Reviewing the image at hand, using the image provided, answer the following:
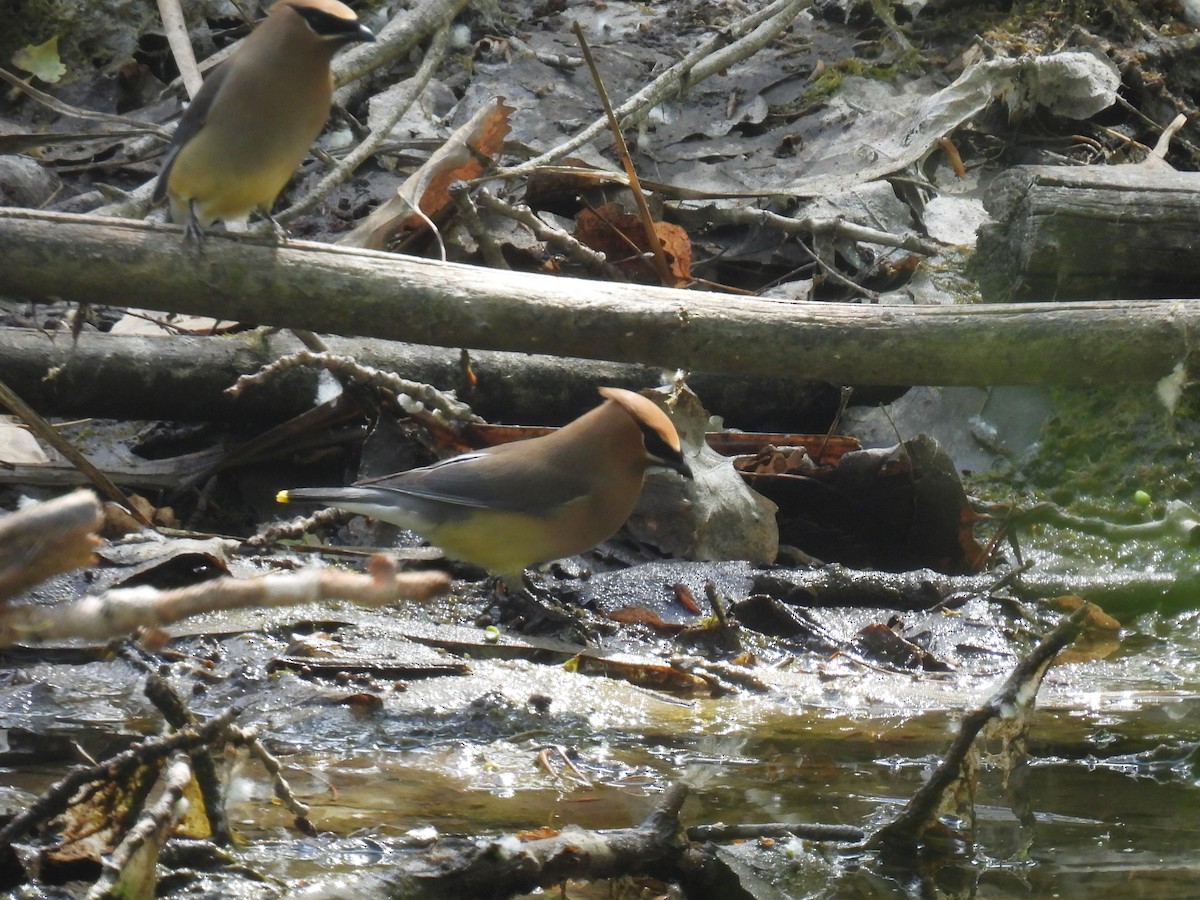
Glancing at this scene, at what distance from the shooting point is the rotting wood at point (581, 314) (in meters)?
4.21

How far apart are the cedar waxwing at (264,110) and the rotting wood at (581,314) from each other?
0.46 metres

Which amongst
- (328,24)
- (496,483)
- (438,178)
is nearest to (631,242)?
(438,178)

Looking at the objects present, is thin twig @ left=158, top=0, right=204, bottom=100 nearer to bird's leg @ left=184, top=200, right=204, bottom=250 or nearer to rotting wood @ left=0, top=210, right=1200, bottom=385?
bird's leg @ left=184, top=200, right=204, bottom=250

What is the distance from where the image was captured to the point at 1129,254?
17.8 feet

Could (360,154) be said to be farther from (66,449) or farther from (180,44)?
(66,449)

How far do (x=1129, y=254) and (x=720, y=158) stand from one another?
10.2 ft

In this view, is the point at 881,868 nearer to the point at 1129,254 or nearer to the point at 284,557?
the point at 284,557

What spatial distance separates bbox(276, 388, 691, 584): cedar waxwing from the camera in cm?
430

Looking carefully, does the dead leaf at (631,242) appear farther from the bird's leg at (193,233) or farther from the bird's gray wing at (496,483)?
the bird's leg at (193,233)

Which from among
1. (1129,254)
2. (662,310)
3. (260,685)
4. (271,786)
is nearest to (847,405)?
(1129,254)

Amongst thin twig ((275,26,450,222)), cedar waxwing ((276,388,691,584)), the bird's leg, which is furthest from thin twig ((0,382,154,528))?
thin twig ((275,26,450,222))

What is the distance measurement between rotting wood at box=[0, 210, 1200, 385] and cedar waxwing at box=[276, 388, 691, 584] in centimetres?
27

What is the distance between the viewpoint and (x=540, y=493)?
437 centimetres

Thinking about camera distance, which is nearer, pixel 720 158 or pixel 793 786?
pixel 793 786
